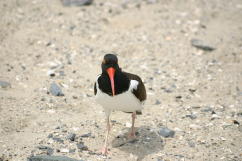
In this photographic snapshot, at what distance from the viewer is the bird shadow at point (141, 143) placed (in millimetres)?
5871

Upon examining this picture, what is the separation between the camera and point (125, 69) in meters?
8.20

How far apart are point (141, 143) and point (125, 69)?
2.41 m

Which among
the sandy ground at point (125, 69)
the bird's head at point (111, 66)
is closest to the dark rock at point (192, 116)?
the sandy ground at point (125, 69)

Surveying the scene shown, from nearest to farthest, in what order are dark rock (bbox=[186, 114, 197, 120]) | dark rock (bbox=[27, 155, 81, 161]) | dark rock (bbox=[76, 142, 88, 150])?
dark rock (bbox=[27, 155, 81, 161]) < dark rock (bbox=[76, 142, 88, 150]) < dark rock (bbox=[186, 114, 197, 120])

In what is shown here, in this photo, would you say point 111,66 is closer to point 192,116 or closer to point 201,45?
point 192,116

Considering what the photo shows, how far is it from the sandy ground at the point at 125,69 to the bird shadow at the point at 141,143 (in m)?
0.01

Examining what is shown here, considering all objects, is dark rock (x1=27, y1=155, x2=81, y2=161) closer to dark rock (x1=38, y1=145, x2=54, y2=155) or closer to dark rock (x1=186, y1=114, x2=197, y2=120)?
dark rock (x1=38, y1=145, x2=54, y2=155)

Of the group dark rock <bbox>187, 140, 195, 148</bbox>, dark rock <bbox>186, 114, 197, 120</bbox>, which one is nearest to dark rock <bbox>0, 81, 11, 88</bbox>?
dark rock <bbox>186, 114, 197, 120</bbox>

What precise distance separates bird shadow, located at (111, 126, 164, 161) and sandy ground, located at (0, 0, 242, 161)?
0.05ft

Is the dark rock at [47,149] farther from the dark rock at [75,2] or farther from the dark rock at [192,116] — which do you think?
the dark rock at [75,2]

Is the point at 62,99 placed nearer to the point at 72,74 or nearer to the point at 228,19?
the point at 72,74

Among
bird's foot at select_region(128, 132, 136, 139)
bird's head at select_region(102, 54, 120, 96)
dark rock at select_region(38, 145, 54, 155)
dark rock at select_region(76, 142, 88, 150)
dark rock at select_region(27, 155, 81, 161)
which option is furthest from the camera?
bird's foot at select_region(128, 132, 136, 139)

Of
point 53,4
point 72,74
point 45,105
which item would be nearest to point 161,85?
point 72,74

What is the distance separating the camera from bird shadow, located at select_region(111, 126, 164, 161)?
5.87 meters
